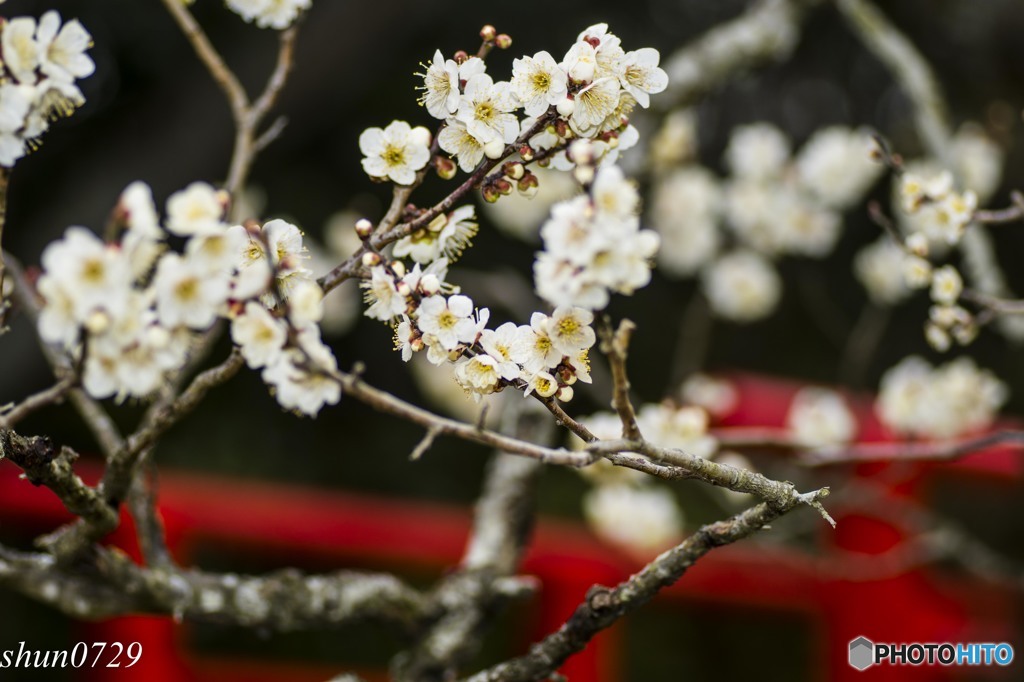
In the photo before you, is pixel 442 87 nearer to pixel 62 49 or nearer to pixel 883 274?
pixel 62 49

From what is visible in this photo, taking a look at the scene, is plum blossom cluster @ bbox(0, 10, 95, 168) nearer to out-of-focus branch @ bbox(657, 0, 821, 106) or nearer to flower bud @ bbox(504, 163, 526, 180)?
flower bud @ bbox(504, 163, 526, 180)

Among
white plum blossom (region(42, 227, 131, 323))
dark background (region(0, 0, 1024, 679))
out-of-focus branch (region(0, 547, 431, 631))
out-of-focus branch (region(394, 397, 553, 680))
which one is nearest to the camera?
white plum blossom (region(42, 227, 131, 323))

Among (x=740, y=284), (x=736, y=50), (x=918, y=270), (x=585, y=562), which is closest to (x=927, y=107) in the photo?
(x=736, y=50)

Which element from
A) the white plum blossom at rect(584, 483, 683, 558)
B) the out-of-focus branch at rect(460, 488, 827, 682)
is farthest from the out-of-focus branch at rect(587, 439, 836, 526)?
the white plum blossom at rect(584, 483, 683, 558)

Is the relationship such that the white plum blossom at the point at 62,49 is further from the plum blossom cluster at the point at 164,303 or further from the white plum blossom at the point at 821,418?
the white plum blossom at the point at 821,418

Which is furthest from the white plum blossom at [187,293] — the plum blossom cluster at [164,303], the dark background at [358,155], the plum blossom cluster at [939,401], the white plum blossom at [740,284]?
the white plum blossom at [740,284]

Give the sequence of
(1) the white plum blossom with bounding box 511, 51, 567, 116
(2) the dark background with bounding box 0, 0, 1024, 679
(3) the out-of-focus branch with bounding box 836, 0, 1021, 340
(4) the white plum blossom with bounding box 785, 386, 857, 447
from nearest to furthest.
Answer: (1) the white plum blossom with bounding box 511, 51, 567, 116 < (3) the out-of-focus branch with bounding box 836, 0, 1021, 340 < (4) the white plum blossom with bounding box 785, 386, 857, 447 < (2) the dark background with bounding box 0, 0, 1024, 679
